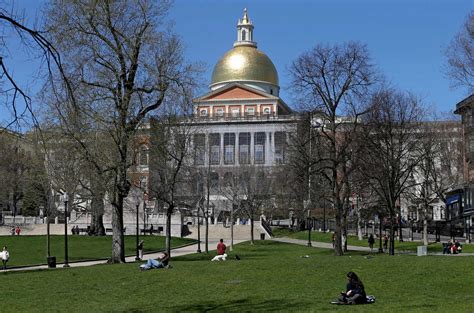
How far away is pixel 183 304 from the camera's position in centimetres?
1661

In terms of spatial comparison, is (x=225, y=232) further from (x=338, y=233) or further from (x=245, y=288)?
(x=245, y=288)

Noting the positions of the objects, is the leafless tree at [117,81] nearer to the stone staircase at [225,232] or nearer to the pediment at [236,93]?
the stone staircase at [225,232]

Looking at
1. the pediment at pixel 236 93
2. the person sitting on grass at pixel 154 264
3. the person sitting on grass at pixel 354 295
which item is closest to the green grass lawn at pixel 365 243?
the person sitting on grass at pixel 154 264

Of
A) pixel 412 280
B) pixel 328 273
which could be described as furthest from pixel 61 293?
pixel 412 280

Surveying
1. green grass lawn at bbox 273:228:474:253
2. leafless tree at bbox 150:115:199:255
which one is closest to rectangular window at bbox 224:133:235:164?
green grass lawn at bbox 273:228:474:253

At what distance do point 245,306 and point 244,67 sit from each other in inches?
4781

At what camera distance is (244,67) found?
135375mm

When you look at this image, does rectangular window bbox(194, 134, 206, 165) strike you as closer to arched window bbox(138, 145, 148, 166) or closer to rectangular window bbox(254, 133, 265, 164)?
arched window bbox(138, 145, 148, 166)

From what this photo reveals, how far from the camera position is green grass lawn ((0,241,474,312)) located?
16.0 metres

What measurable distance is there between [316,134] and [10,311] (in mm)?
26683

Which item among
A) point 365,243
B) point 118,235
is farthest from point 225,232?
point 118,235

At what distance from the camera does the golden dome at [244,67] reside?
5315 inches

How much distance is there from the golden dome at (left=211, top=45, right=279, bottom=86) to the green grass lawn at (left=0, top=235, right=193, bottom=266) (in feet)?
238

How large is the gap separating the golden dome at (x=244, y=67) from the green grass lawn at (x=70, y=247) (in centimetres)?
7266
